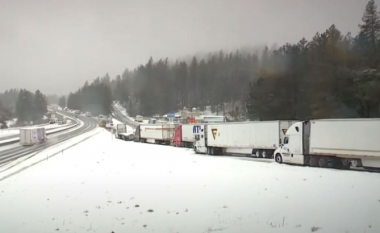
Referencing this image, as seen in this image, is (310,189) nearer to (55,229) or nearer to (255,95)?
(55,229)

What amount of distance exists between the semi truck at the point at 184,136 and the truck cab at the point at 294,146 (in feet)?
69.1

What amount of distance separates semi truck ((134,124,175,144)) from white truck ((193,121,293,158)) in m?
16.3

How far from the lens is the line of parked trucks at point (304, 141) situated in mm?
20156

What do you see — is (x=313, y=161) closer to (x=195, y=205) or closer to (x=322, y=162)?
(x=322, y=162)

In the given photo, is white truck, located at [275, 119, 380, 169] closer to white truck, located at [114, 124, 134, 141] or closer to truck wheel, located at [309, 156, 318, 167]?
truck wheel, located at [309, 156, 318, 167]

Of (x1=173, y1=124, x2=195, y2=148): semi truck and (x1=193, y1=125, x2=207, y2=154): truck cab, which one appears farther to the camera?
(x1=173, y1=124, x2=195, y2=148): semi truck

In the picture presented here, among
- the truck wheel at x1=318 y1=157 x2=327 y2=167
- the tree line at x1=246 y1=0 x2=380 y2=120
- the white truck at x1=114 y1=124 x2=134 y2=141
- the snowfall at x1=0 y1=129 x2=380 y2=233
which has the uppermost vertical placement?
the tree line at x1=246 y1=0 x2=380 y2=120

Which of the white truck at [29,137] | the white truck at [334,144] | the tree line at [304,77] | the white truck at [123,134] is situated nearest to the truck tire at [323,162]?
the white truck at [334,144]

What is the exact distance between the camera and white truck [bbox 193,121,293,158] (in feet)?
95.1

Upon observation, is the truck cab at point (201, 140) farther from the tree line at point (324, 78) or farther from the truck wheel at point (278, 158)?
the truck wheel at point (278, 158)

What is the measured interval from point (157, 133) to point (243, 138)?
25551 mm

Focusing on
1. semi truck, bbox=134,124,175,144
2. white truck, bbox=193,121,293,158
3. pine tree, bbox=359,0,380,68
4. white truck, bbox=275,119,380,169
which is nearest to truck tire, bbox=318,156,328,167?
white truck, bbox=275,119,380,169

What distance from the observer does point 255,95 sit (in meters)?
48.0

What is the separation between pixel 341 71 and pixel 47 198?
22.7m
